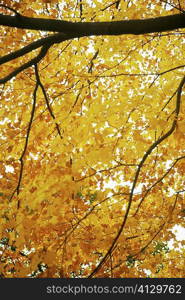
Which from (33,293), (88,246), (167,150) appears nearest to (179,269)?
(167,150)

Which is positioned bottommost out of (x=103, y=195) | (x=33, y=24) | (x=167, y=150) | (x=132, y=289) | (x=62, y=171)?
(x=132, y=289)

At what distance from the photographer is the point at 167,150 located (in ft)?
23.2

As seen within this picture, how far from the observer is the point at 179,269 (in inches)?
314

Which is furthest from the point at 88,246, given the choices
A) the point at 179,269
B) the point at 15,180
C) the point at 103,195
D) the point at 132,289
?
the point at 179,269

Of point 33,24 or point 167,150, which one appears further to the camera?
point 167,150

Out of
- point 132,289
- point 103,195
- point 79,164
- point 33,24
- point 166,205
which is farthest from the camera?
point 166,205

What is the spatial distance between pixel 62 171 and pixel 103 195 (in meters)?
0.55

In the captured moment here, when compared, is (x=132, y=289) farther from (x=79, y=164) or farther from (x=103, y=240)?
(x=79, y=164)

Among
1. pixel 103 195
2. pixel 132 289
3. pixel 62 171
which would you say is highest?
pixel 62 171

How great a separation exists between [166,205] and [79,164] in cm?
377

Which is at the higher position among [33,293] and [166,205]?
[166,205]

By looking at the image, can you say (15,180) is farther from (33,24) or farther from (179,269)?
(179,269)

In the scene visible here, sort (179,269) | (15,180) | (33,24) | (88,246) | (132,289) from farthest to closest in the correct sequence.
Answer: (179,269), (15,180), (88,246), (132,289), (33,24)

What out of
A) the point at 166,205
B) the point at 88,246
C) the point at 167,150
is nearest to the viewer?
the point at 88,246
